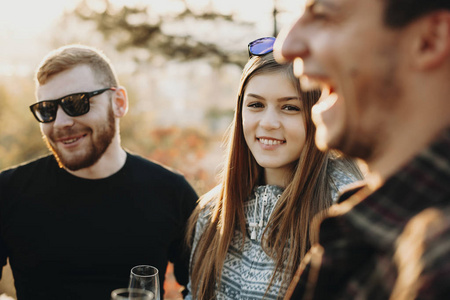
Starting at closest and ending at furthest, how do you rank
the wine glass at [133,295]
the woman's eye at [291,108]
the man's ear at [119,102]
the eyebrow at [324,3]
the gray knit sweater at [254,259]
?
1. the eyebrow at [324,3]
2. the wine glass at [133,295]
3. the gray knit sweater at [254,259]
4. the woman's eye at [291,108]
5. the man's ear at [119,102]

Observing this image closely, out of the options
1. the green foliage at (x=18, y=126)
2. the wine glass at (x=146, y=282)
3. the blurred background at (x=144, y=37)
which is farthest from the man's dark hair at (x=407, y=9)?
the green foliage at (x=18, y=126)

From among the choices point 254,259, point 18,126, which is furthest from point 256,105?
point 18,126

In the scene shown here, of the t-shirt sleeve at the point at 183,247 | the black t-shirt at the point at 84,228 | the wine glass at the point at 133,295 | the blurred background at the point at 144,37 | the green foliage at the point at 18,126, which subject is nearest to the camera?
the wine glass at the point at 133,295

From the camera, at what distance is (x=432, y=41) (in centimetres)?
95

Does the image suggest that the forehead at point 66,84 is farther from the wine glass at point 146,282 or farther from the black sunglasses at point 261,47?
the wine glass at point 146,282

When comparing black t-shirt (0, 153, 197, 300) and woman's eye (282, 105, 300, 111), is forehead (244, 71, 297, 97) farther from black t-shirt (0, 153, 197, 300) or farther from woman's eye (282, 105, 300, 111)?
black t-shirt (0, 153, 197, 300)

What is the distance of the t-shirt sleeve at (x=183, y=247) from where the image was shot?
305cm

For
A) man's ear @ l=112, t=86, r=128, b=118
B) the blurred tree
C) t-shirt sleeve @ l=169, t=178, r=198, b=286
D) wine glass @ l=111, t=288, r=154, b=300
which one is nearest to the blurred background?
the blurred tree

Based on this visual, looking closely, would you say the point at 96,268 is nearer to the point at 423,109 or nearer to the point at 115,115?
the point at 115,115

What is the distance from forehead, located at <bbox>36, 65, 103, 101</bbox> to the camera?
295 cm

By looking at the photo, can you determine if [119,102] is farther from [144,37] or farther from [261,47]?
[144,37]

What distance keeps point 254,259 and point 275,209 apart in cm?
32

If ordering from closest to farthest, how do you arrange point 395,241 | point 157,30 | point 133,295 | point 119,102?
point 395,241, point 133,295, point 119,102, point 157,30

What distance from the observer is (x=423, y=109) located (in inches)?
37.7
